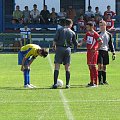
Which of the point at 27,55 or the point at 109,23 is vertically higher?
the point at 109,23

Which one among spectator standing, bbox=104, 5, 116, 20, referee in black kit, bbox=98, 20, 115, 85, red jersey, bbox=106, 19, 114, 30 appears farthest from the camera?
spectator standing, bbox=104, 5, 116, 20

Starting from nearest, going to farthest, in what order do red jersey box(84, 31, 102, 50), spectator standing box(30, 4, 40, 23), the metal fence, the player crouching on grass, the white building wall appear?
the player crouching on grass → red jersey box(84, 31, 102, 50) → the metal fence → spectator standing box(30, 4, 40, 23) → the white building wall

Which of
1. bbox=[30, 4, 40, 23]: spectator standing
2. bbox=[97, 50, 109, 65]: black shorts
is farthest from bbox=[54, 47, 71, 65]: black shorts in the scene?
bbox=[30, 4, 40, 23]: spectator standing

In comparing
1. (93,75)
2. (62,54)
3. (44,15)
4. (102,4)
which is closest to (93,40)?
(93,75)

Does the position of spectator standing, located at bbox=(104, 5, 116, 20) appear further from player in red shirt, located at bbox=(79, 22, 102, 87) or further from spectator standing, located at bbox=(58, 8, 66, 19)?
player in red shirt, located at bbox=(79, 22, 102, 87)

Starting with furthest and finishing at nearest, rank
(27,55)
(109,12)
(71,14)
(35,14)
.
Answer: (71,14), (35,14), (109,12), (27,55)

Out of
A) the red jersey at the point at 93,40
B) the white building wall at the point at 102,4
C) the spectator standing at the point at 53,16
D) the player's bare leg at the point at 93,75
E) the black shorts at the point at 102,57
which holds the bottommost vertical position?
the player's bare leg at the point at 93,75

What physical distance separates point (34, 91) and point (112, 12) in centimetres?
2239

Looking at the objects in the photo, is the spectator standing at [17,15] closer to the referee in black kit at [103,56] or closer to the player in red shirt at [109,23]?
the player in red shirt at [109,23]

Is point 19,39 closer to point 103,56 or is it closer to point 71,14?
point 71,14

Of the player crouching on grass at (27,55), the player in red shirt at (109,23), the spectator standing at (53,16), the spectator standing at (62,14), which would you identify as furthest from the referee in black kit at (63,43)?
the spectator standing at (53,16)

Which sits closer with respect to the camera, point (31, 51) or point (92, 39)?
point (31, 51)

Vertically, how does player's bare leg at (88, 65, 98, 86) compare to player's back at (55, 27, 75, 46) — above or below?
below

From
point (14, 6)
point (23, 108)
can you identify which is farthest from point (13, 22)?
point (23, 108)
